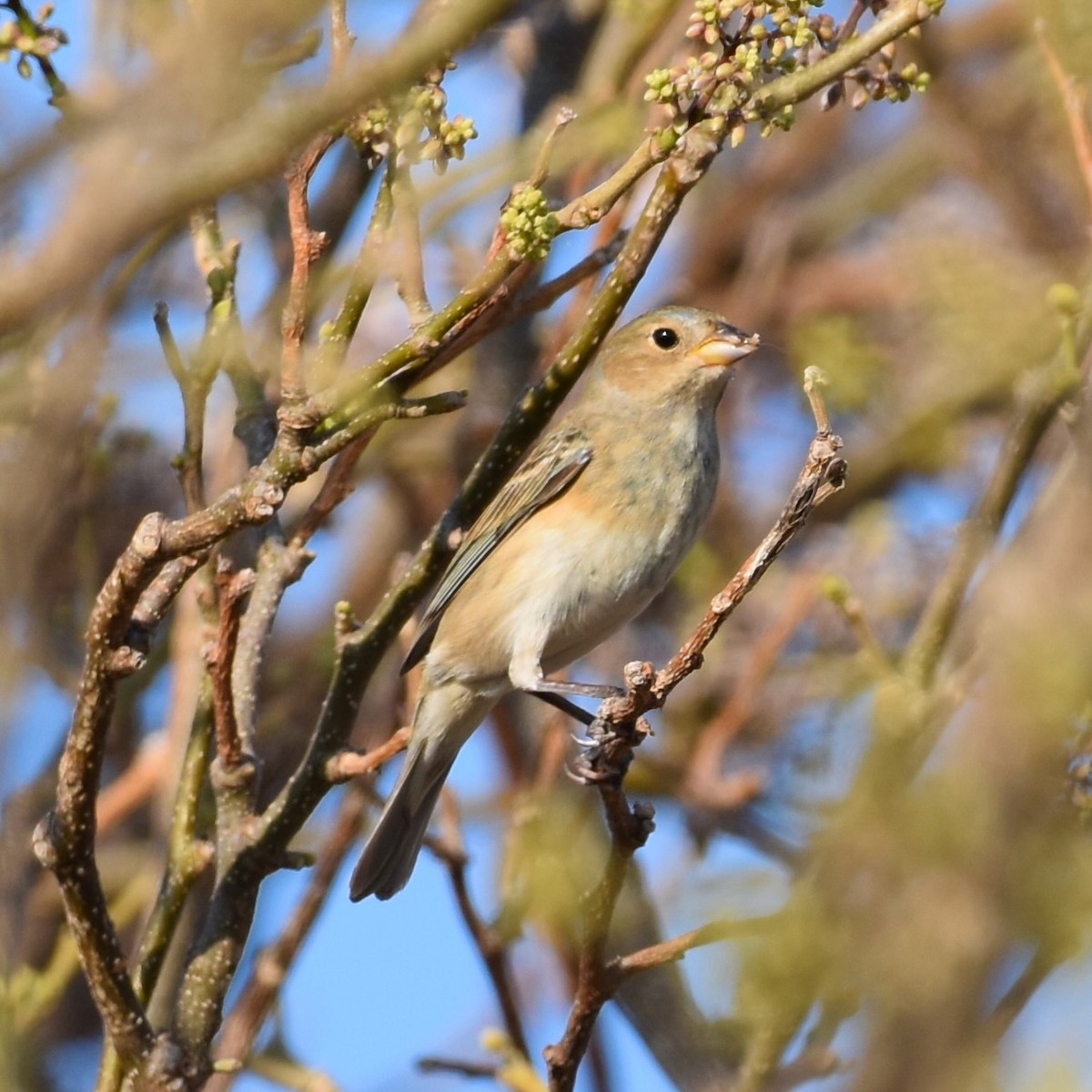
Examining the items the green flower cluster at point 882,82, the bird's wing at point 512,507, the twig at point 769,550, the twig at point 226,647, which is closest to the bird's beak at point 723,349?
the bird's wing at point 512,507

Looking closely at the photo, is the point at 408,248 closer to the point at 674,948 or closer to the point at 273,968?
the point at 674,948

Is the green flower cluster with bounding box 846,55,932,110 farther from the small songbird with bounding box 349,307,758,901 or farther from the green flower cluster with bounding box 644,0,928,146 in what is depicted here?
the small songbird with bounding box 349,307,758,901

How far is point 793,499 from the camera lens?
9.42 feet

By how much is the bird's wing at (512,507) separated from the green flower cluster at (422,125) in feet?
5.73

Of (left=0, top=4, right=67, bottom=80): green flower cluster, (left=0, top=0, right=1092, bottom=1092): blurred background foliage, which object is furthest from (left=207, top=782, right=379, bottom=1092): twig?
(left=0, top=4, right=67, bottom=80): green flower cluster

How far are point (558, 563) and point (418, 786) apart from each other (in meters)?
0.75

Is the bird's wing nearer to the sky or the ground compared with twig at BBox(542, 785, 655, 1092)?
nearer to the sky

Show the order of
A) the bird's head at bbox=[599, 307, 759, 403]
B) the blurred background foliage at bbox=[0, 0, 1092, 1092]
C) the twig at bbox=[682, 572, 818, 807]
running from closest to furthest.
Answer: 1. the blurred background foliage at bbox=[0, 0, 1092, 1092]
2. the bird's head at bbox=[599, 307, 759, 403]
3. the twig at bbox=[682, 572, 818, 807]

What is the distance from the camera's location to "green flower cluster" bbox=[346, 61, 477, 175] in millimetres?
3033

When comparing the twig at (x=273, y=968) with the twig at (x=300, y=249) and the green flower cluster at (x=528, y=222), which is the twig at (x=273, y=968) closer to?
the twig at (x=300, y=249)

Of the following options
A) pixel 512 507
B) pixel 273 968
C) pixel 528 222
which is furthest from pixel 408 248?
pixel 273 968

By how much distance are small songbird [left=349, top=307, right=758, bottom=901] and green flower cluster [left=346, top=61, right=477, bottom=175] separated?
1.63 metres

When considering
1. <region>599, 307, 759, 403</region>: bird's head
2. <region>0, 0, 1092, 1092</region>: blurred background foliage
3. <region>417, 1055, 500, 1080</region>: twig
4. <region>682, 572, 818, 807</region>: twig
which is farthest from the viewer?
<region>682, 572, 818, 807</region>: twig

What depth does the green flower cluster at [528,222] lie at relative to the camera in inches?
117
